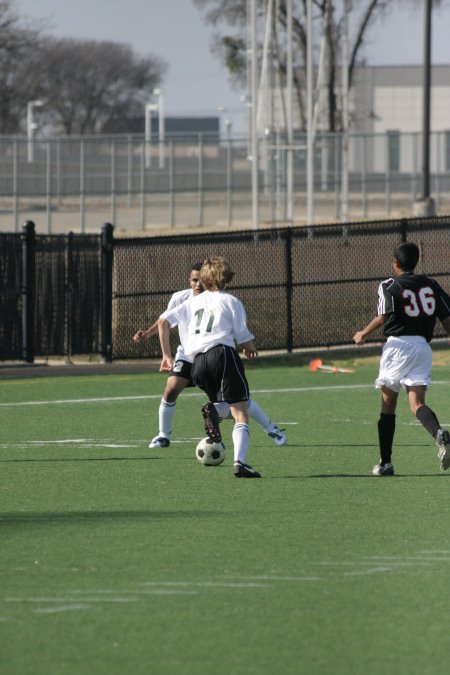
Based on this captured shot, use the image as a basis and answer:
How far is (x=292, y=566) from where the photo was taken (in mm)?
7766

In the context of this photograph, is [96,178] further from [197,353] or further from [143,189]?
[197,353]

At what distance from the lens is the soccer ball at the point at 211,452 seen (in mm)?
11297

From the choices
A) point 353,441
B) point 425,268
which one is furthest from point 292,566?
point 425,268

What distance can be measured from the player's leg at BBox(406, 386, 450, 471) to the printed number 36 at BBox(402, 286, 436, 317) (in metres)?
0.56

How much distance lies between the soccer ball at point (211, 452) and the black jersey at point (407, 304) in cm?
157

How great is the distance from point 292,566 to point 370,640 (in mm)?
1476

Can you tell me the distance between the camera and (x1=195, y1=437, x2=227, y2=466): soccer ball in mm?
11297

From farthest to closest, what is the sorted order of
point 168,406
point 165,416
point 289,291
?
point 289,291 → point 165,416 → point 168,406

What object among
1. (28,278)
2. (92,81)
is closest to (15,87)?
(92,81)

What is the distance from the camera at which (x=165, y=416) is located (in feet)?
41.3

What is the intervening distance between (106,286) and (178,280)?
1576mm

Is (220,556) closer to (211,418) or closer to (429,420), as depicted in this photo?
(211,418)

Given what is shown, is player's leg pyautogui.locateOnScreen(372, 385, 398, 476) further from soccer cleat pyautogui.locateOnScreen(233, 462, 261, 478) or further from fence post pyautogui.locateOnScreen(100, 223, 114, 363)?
fence post pyautogui.locateOnScreen(100, 223, 114, 363)

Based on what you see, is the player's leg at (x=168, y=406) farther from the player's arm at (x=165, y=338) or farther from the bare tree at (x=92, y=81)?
the bare tree at (x=92, y=81)
